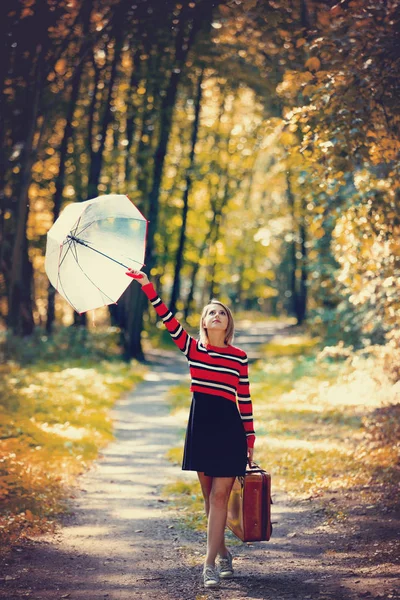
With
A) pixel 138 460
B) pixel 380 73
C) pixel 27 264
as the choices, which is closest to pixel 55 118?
pixel 27 264

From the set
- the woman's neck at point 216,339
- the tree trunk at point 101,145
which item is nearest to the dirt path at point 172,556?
the woman's neck at point 216,339

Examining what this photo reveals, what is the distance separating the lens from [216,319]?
5.62 metres

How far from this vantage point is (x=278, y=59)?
1541cm

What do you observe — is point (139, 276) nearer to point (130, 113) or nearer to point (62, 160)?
point (62, 160)

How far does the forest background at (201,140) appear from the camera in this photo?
26.5 ft

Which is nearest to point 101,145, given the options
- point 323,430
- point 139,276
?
point 323,430

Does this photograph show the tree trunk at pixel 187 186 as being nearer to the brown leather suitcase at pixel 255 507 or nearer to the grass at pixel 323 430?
the grass at pixel 323 430

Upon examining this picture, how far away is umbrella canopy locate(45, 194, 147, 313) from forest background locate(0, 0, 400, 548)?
2.69 m

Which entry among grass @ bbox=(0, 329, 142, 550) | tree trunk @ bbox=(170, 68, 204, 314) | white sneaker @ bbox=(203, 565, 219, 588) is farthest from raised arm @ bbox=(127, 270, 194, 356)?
tree trunk @ bbox=(170, 68, 204, 314)

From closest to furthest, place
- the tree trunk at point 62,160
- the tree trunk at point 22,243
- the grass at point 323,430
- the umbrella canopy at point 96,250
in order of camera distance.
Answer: the umbrella canopy at point 96,250, the grass at point 323,430, the tree trunk at point 22,243, the tree trunk at point 62,160

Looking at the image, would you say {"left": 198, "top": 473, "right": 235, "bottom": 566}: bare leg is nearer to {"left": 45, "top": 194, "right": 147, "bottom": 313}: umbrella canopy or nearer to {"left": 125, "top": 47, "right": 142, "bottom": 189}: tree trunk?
{"left": 45, "top": 194, "right": 147, "bottom": 313}: umbrella canopy

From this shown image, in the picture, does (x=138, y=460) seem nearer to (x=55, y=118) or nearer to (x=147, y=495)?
(x=147, y=495)

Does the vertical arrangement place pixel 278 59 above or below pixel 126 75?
below

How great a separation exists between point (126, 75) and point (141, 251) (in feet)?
64.4
